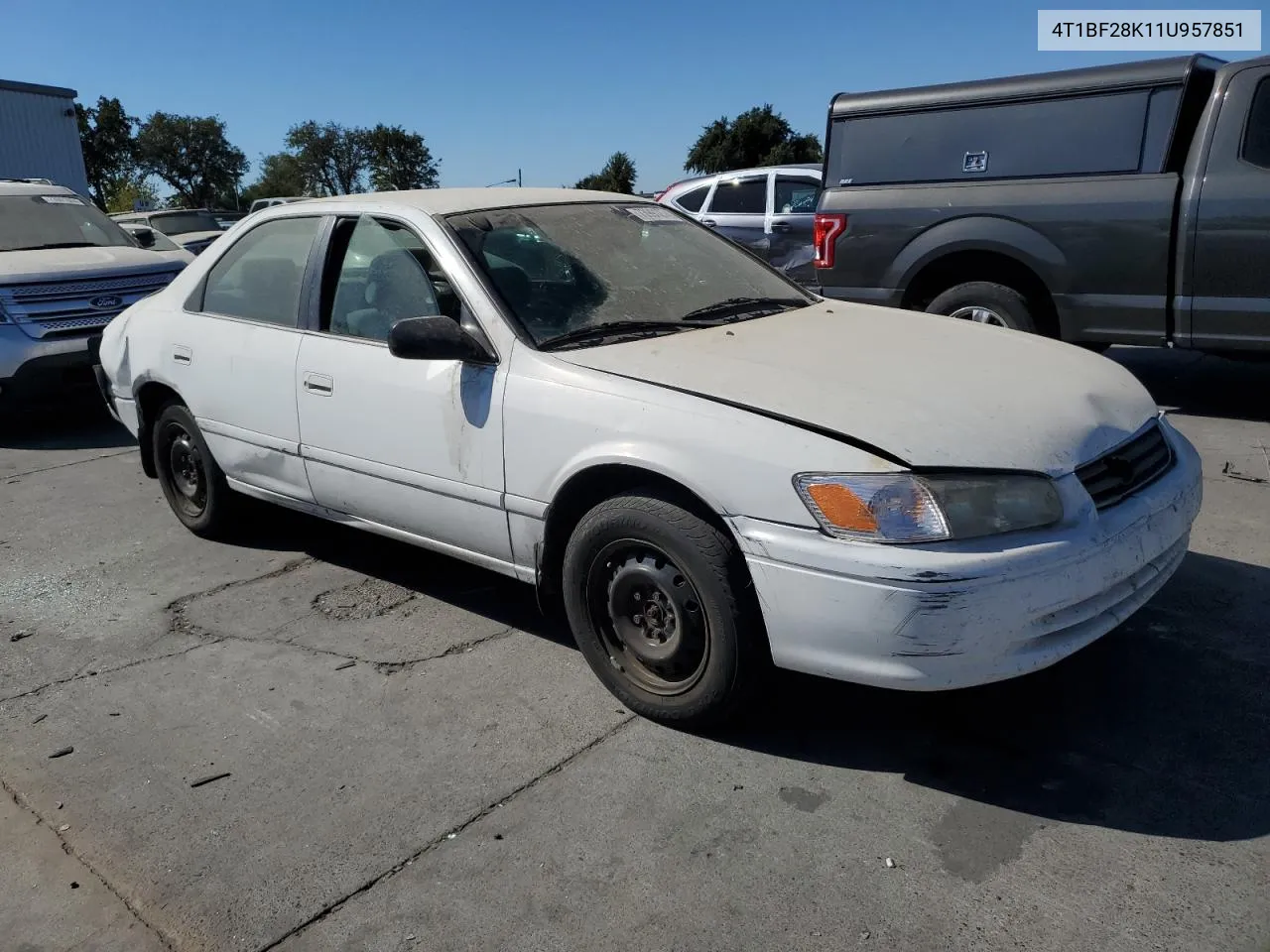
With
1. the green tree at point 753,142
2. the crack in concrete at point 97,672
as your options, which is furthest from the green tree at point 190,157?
the crack in concrete at point 97,672

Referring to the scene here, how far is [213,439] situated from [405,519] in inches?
51.8

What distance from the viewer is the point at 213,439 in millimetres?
4629

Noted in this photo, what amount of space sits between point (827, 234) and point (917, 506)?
17.6 ft

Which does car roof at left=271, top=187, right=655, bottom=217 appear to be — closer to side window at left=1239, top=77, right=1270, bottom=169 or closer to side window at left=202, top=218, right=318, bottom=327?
side window at left=202, top=218, right=318, bottom=327

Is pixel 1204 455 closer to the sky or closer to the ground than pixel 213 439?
closer to the ground

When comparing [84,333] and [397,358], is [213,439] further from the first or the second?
[84,333]

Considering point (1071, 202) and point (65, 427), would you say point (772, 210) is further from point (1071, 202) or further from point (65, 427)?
point (65, 427)

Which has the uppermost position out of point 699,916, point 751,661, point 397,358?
point 397,358

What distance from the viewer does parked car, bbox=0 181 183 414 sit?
739 cm

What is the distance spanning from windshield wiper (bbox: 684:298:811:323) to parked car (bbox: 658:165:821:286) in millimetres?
7422

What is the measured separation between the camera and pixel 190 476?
5055mm

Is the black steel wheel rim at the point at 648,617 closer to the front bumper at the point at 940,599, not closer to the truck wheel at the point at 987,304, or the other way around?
the front bumper at the point at 940,599

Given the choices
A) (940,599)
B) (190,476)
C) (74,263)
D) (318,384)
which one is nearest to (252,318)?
(318,384)

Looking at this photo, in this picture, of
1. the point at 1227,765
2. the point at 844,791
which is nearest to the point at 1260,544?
the point at 1227,765
